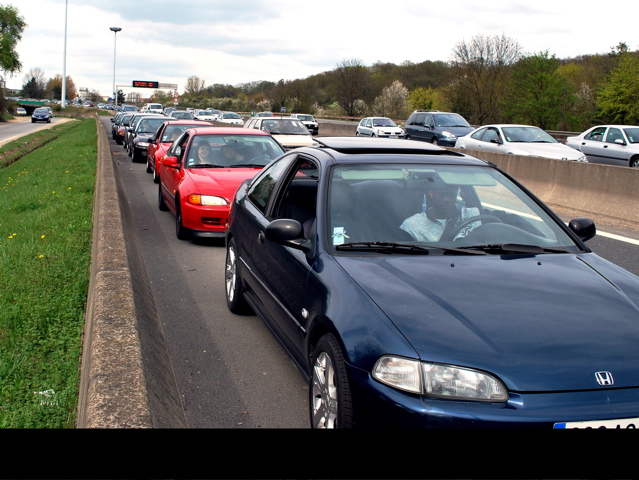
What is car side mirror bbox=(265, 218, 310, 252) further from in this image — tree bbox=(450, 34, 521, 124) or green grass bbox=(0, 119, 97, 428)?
tree bbox=(450, 34, 521, 124)

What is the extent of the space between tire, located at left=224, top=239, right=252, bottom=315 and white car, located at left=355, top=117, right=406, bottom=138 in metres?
30.3

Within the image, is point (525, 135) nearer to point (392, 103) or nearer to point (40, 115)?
point (392, 103)

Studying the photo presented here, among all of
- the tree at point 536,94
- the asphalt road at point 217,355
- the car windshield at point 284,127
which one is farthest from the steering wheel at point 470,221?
the tree at point 536,94

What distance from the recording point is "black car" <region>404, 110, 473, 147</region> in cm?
2689

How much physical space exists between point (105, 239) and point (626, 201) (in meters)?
9.46

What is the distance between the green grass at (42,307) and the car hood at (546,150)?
11.2 meters

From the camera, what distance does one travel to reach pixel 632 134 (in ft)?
68.1

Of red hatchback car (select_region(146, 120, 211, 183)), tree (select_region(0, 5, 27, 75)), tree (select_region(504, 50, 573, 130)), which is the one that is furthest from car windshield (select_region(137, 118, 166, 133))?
tree (select_region(0, 5, 27, 75))

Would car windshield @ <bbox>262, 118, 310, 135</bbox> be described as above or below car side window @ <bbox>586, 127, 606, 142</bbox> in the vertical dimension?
below

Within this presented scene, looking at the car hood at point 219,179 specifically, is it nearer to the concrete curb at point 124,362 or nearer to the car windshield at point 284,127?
the concrete curb at point 124,362

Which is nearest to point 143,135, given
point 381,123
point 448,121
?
point 448,121

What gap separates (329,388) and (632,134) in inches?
790

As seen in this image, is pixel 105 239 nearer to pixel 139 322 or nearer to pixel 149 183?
pixel 139 322

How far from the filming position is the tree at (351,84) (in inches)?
3450
